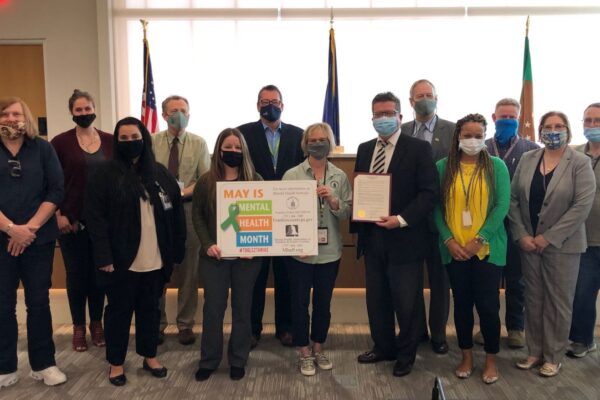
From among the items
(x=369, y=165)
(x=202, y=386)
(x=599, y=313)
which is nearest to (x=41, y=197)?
(x=202, y=386)

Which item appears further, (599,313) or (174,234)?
(599,313)

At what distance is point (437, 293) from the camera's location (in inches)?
128

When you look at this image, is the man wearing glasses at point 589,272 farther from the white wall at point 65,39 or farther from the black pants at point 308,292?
the white wall at point 65,39

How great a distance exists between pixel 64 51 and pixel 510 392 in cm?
517

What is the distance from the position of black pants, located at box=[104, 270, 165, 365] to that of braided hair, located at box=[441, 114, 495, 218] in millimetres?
1789

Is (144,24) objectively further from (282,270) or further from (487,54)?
(487,54)

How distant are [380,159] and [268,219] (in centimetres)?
79

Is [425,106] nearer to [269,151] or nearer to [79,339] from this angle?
[269,151]

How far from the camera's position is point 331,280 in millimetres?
2852

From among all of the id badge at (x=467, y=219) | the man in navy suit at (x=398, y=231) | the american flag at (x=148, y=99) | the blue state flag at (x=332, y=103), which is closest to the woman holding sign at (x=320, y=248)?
the man in navy suit at (x=398, y=231)

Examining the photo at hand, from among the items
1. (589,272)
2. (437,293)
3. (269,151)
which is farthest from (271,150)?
(589,272)

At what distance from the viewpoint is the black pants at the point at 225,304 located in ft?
9.08

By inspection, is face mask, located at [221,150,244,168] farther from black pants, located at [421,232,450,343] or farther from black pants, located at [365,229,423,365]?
black pants, located at [421,232,450,343]

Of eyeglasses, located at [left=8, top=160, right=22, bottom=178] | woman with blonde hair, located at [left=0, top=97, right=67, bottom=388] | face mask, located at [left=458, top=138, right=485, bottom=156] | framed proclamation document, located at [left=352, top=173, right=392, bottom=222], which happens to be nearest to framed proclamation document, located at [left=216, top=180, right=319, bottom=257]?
framed proclamation document, located at [left=352, top=173, right=392, bottom=222]
